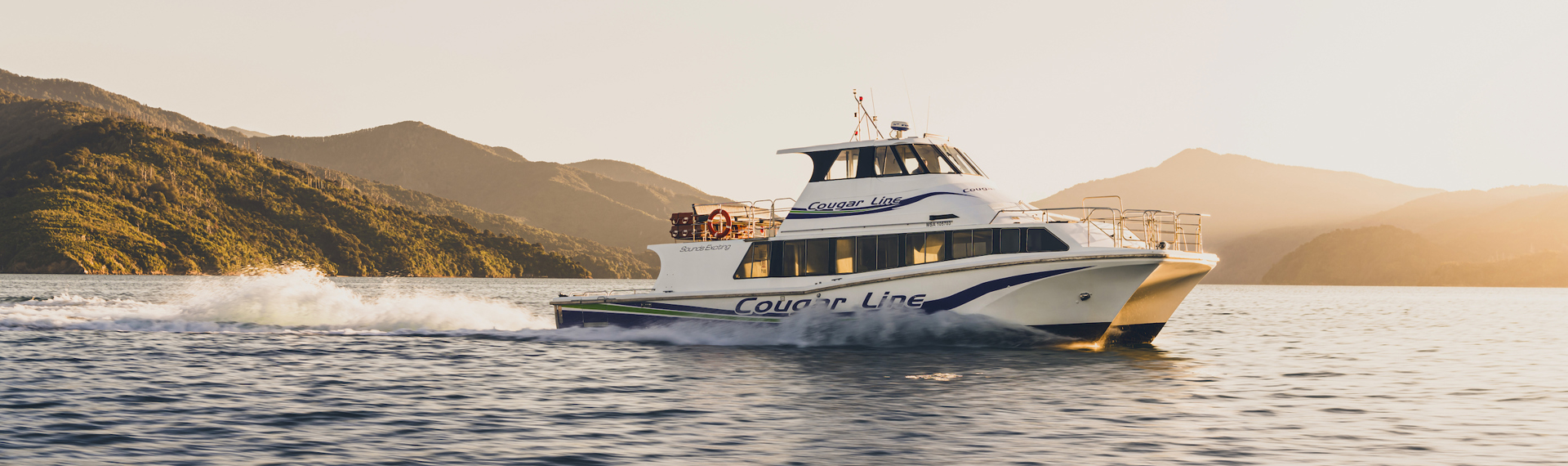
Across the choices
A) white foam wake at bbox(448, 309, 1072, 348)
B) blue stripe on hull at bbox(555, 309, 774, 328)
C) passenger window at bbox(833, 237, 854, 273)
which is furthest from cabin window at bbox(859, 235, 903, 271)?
blue stripe on hull at bbox(555, 309, 774, 328)

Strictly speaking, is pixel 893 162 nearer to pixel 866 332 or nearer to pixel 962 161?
pixel 962 161

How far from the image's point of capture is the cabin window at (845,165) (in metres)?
20.0

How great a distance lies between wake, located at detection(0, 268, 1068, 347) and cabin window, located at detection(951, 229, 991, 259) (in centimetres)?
119

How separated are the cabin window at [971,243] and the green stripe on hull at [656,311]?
145 inches

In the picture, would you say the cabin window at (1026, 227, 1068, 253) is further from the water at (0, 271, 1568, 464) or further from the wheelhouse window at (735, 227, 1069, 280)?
the water at (0, 271, 1568, 464)

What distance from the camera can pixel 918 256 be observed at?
18391 millimetres

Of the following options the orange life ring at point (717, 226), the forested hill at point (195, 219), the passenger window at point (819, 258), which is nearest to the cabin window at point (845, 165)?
the passenger window at point (819, 258)

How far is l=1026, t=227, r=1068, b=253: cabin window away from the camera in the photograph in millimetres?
17281

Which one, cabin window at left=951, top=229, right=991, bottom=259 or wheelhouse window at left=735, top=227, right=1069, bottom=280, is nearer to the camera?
wheelhouse window at left=735, top=227, right=1069, bottom=280

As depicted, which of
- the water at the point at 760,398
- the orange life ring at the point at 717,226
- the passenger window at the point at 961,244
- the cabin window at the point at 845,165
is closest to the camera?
the water at the point at 760,398

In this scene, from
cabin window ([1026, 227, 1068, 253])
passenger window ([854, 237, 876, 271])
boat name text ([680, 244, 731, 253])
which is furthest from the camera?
boat name text ([680, 244, 731, 253])

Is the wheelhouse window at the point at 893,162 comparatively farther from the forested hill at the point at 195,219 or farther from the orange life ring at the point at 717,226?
the forested hill at the point at 195,219

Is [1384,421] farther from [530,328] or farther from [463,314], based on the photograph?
[463,314]

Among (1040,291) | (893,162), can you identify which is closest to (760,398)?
(1040,291)
